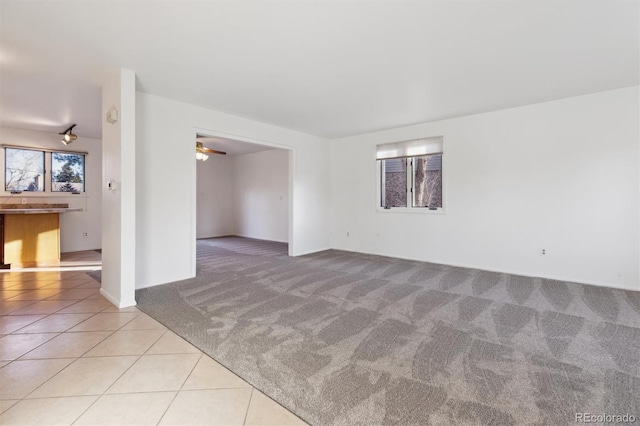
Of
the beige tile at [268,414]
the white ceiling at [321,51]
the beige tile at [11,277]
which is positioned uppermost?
the white ceiling at [321,51]

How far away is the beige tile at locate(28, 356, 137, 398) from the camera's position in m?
1.81

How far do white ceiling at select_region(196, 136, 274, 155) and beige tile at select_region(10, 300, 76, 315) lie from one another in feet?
15.1

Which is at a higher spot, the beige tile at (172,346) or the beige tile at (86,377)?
the beige tile at (172,346)

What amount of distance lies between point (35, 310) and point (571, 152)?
7048 mm

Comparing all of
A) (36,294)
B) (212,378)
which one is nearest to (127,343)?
(212,378)

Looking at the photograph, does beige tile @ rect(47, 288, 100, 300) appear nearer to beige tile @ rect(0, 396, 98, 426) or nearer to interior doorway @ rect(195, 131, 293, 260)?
beige tile @ rect(0, 396, 98, 426)

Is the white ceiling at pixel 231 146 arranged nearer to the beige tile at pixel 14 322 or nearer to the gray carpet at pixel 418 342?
the gray carpet at pixel 418 342

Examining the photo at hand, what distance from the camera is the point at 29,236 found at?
16.7 ft

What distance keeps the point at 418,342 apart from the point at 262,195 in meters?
7.06

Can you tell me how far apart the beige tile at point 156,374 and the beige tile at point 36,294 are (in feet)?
8.16

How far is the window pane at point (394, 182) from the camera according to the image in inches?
236

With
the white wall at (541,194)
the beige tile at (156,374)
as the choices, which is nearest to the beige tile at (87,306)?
the beige tile at (156,374)

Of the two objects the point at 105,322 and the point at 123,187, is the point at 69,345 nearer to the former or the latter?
the point at 105,322

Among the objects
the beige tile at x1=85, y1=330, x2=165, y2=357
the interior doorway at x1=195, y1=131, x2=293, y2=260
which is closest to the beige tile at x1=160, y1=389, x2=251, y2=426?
the beige tile at x1=85, y1=330, x2=165, y2=357
